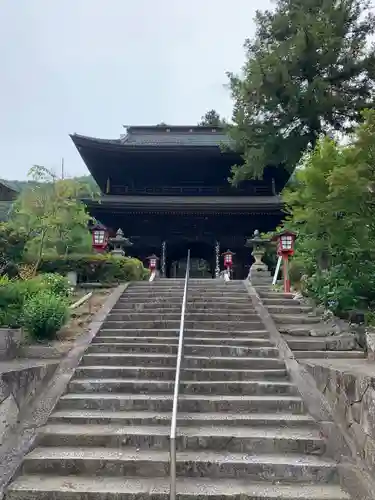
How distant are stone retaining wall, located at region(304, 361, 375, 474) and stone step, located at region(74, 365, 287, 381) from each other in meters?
0.77

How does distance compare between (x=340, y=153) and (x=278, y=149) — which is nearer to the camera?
(x=340, y=153)

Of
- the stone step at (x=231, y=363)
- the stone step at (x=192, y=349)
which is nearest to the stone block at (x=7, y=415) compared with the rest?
the stone step at (x=192, y=349)

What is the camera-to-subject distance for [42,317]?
5645 millimetres

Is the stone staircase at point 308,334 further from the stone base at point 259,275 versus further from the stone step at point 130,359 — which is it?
the stone base at point 259,275

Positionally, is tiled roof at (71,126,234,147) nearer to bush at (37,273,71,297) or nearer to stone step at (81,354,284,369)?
bush at (37,273,71,297)

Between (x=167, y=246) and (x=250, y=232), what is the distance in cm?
376

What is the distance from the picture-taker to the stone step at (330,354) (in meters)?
5.40

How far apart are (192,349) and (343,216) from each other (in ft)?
10.0

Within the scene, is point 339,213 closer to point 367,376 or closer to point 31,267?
point 367,376

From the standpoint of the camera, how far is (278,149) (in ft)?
54.3

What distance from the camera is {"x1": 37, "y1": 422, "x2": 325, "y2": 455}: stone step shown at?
3.68 m

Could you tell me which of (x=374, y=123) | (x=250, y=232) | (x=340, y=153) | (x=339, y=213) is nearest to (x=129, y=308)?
(x=339, y=213)

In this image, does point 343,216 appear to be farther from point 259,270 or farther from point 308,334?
point 259,270

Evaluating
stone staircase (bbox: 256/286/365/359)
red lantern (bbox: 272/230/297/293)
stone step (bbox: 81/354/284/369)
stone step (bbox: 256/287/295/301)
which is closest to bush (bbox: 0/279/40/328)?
stone step (bbox: 81/354/284/369)
